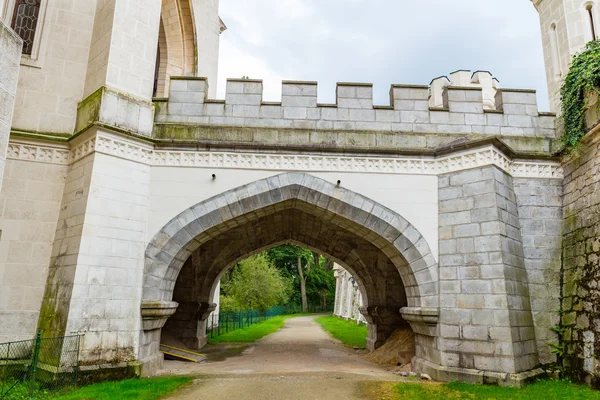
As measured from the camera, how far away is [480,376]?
21.3 feet

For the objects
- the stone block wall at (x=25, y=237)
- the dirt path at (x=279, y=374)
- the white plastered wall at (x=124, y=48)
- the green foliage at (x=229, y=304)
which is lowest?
the dirt path at (x=279, y=374)

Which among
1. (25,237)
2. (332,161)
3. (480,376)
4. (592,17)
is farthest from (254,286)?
(592,17)

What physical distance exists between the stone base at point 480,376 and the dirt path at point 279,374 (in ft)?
2.80

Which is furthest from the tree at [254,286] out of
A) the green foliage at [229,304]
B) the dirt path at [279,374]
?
the dirt path at [279,374]

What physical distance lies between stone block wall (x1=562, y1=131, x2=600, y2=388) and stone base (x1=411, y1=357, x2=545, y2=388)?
0.70 m

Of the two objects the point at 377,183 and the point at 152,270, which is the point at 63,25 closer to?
the point at 152,270

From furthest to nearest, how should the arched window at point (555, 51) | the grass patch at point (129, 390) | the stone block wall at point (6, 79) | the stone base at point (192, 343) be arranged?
the stone base at point (192, 343), the arched window at point (555, 51), the grass patch at point (129, 390), the stone block wall at point (6, 79)

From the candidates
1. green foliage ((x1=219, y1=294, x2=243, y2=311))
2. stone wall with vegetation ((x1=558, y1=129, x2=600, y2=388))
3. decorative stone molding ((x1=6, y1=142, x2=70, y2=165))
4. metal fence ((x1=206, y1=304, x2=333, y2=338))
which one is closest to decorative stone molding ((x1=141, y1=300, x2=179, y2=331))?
decorative stone molding ((x1=6, y1=142, x2=70, y2=165))

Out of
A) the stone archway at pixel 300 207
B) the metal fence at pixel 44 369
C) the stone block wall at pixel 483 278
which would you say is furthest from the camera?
the stone archway at pixel 300 207

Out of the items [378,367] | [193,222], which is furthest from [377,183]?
[378,367]

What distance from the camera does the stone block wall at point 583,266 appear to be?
254 inches

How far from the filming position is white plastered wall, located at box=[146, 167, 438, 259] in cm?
752

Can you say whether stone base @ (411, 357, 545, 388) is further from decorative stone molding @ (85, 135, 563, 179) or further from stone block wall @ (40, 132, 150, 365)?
stone block wall @ (40, 132, 150, 365)

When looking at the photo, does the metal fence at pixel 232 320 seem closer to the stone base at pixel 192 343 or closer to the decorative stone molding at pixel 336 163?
the stone base at pixel 192 343
